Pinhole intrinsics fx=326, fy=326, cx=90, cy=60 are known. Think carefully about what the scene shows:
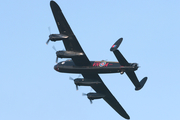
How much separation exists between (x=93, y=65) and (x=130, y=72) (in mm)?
5455

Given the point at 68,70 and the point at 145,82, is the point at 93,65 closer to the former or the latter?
the point at 68,70

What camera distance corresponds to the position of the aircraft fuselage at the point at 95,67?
41938 millimetres

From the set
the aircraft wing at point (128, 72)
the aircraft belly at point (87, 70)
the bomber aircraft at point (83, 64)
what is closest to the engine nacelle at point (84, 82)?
the bomber aircraft at point (83, 64)

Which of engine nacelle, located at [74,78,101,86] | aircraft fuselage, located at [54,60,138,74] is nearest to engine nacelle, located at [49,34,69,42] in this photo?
aircraft fuselage, located at [54,60,138,74]

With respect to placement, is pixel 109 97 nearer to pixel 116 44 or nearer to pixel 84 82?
pixel 84 82

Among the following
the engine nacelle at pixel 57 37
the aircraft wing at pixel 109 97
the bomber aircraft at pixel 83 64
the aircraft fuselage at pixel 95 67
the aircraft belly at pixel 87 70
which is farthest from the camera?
the aircraft wing at pixel 109 97

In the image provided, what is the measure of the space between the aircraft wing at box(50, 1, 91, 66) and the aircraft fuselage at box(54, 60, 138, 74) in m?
0.96

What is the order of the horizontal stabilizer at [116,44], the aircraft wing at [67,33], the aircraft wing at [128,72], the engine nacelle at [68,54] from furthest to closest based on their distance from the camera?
the engine nacelle at [68,54], the aircraft wing at [67,33], the aircraft wing at [128,72], the horizontal stabilizer at [116,44]

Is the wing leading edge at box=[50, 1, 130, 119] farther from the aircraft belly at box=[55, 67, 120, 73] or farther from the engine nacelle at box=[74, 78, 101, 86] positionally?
→ the aircraft belly at box=[55, 67, 120, 73]

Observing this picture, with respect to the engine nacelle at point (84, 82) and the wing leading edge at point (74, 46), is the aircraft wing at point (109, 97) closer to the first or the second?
the wing leading edge at point (74, 46)

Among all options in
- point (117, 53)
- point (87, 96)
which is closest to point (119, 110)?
point (87, 96)

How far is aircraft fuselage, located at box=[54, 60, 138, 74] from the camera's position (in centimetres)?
4194

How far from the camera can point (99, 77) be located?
47.8 m

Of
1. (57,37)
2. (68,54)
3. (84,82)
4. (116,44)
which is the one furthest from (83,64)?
(116,44)
